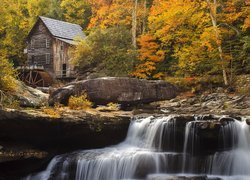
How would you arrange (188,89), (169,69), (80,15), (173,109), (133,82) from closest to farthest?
1. (173,109)
2. (133,82)
3. (188,89)
4. (169,69)
5. (80,15)

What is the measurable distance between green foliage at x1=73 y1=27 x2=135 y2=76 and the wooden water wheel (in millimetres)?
4815

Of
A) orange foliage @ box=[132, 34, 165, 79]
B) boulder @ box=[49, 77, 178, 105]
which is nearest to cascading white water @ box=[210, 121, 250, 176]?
boulder @ box=[49, 77, 178, 105]

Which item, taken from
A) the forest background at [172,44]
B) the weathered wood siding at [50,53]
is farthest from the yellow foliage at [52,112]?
the weathered wood siding at [50,53]

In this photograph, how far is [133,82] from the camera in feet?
59.9

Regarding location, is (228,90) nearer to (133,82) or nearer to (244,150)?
(133,82)

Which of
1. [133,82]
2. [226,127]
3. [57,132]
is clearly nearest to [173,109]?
[133,82]

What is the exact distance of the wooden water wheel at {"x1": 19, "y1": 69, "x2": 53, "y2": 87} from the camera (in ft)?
95.3

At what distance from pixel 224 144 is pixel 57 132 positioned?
20.2 feet

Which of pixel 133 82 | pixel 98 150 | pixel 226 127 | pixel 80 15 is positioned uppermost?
pixel 80 15

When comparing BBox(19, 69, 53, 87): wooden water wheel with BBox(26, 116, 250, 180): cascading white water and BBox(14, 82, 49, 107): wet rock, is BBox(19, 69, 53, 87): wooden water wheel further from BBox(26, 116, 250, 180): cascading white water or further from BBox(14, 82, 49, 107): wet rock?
A: BBox(26, 116, 250, 180): cascading white water

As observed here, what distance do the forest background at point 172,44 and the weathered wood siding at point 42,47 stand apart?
20.9 feet

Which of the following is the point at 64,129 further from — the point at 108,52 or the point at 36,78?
the point at 36,78

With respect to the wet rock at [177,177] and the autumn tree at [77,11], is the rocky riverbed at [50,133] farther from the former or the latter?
the autumn tree at [77,11]

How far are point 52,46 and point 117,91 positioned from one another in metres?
16.8
